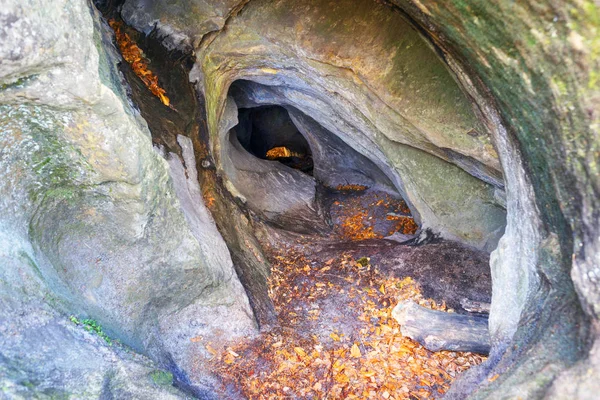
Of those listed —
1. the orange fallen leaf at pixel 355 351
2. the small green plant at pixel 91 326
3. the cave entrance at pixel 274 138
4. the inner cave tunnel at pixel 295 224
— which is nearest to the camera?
the inner cave tunnel at pixel 295 224

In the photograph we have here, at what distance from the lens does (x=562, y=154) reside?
9.54 ft

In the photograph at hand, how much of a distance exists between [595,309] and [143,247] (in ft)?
14.1

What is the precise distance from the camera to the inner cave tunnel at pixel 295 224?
2.89m

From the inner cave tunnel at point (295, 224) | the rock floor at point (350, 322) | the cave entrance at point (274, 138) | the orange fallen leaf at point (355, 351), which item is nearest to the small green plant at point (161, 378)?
the inner cave tunnel at point (295, 224)

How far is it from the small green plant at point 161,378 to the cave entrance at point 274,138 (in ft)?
35.9

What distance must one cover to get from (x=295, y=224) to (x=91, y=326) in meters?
6.49

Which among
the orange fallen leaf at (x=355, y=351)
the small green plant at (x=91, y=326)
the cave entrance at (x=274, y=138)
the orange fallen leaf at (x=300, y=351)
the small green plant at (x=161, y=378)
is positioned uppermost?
the cave entrance at (x=274, y=138)

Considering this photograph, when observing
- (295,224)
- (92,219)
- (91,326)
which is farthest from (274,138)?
(91,326)

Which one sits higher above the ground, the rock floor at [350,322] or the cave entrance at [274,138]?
the cave entrance at [274,138]

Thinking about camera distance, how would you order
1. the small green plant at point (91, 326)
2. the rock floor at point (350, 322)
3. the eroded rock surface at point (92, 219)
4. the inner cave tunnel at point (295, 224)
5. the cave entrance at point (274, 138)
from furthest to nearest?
1. the cave entrance at point (274, 138)
2. the rock floor at point (350, 322)
3. the small green plant at point (91, 326)
4. the eroded rock surface at point (92, 219)
5. the inner cave tunnel at point (295, 224)

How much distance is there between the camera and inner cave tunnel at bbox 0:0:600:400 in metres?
2.89

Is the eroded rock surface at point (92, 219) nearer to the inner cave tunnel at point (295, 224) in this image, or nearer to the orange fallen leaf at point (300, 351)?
the inner cave tunnel at point (295, 224)

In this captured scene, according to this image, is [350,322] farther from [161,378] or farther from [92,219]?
[92,219]

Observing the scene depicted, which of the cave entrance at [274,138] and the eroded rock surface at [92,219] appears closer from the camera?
the eroded rock surface at [92,219]
